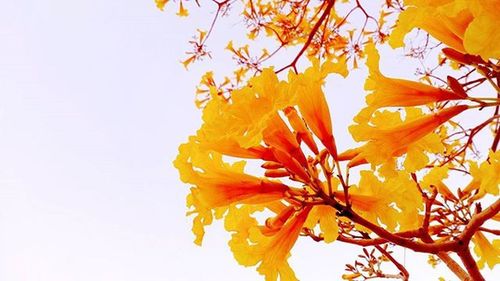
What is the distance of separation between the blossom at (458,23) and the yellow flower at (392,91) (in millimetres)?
108

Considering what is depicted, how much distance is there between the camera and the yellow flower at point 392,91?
53.9 inches

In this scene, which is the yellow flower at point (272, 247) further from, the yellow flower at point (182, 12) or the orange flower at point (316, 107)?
the yellow flower at point (182, 12)

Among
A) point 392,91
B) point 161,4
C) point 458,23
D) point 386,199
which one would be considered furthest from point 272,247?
point 161,4

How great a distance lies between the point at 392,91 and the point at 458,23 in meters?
0.26

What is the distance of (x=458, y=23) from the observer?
122cm

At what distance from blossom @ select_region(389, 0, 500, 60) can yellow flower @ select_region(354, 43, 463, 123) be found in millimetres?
108

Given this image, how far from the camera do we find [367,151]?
4.38 feet

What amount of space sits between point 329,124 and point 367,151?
13cm

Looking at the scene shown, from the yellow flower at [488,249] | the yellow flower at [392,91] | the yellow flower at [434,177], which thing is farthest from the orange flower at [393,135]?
the yellow flower at [488,249]

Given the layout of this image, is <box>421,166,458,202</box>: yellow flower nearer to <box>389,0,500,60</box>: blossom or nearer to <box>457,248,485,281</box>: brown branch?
<box>457,248,485,281</box>: brown branch

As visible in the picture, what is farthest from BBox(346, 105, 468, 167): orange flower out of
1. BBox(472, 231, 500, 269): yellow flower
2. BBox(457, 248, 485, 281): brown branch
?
BBox(472, 231, 500, 269): yellow flower

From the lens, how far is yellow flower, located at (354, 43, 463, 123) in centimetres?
137

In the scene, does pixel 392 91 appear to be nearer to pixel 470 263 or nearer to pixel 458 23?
pixel 458 23

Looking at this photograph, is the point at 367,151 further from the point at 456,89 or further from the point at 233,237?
the point at 233,237
